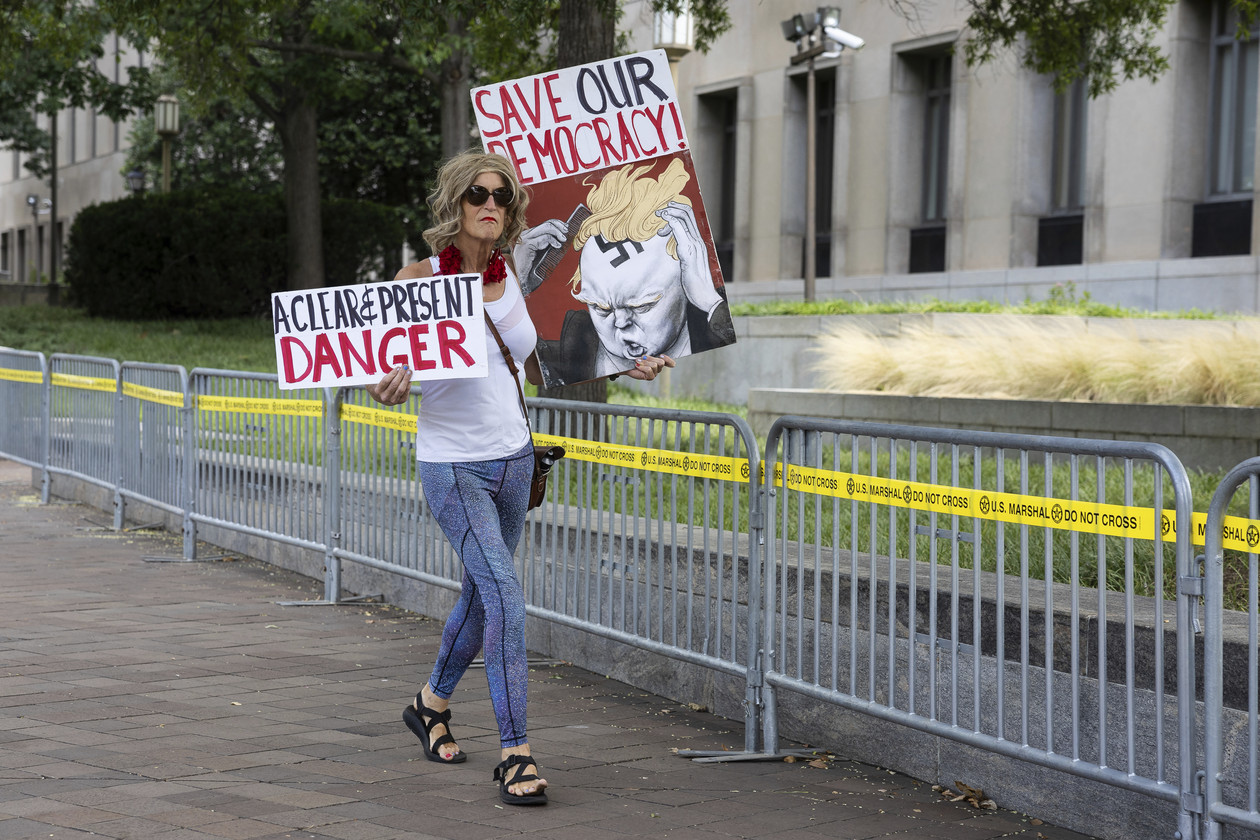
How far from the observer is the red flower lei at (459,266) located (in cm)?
535

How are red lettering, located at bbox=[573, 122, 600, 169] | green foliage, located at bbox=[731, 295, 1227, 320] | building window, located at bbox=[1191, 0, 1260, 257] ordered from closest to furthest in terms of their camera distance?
red lettering, located at bbox=[573, 122, 600, 169] → green foliage, located at bbox=[731, 295, 1227, 320] → building window, located at bbox=[1191, 0, 1260, 257]

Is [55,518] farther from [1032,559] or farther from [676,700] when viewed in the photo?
[1032,559]

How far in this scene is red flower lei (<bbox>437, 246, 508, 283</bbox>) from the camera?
535 centimetres

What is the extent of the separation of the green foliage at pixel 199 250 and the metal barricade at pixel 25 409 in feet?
44.0

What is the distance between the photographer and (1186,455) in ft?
37.0

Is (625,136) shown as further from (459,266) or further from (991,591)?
(991,591)

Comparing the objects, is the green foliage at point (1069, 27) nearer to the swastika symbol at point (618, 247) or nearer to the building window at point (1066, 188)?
the swastika symbol at point (618, 247)

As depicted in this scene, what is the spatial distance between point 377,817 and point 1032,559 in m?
2.25

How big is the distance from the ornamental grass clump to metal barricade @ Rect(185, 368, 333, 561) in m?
5.79

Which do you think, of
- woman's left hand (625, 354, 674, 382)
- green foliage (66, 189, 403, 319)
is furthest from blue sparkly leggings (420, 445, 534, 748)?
green foliage (66, 189, 403, 319)

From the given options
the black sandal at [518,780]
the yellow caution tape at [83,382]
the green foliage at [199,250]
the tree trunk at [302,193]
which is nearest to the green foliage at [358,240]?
the green foliage at [199,250]

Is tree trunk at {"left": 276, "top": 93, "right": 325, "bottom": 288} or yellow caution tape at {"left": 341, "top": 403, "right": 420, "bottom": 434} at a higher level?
tree trunk at {"left": 276, "top": 93, "right": 325, "bottom": 288}

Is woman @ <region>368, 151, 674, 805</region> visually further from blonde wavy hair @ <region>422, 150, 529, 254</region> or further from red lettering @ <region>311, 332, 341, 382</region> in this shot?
red lettering @ <region>311, 332, 341, 382</region>

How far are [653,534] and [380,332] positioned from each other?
1.88 meters
